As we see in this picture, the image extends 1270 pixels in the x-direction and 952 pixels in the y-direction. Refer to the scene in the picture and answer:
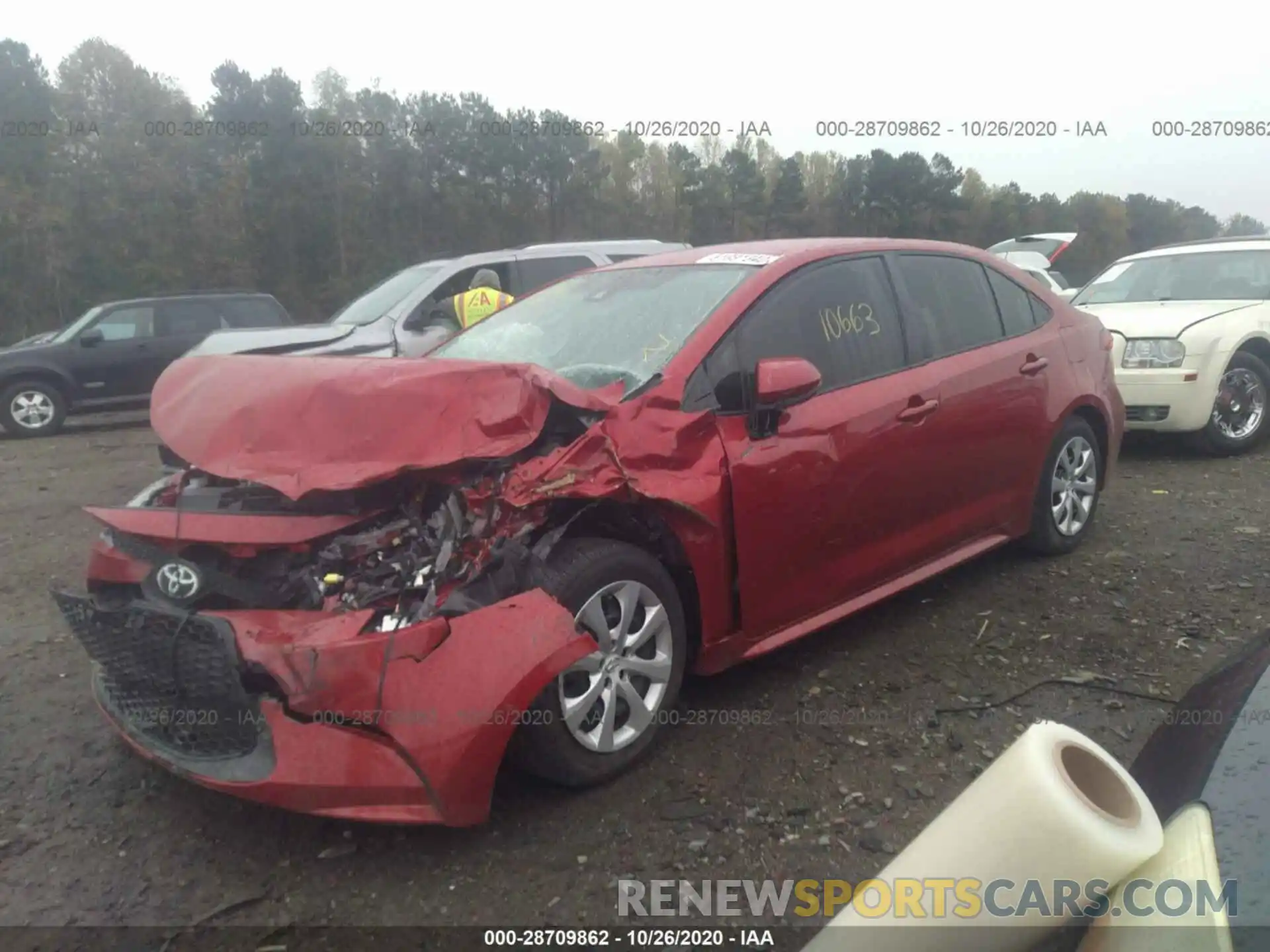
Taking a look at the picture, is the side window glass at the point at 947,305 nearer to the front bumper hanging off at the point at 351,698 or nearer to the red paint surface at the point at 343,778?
the front bumper hanging off at the point at 351,698

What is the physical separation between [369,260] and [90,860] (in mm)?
29702

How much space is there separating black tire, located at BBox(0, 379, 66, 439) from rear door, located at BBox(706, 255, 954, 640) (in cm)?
1138

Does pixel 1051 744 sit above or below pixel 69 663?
above

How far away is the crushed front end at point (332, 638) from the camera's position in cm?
248

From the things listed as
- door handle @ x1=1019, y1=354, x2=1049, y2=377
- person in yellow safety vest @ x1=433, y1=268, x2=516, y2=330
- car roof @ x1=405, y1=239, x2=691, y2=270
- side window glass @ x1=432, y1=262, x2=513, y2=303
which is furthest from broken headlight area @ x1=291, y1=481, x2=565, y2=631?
car roof @ x1=405, y1=239, x2=691, y2=270

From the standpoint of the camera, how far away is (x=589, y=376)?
3.47m

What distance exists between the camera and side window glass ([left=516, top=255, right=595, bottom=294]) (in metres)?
9.47

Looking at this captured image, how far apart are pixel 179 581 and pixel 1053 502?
151 inches

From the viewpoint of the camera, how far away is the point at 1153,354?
23.7 feet

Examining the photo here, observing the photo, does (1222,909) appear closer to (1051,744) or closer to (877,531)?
(1051,744)

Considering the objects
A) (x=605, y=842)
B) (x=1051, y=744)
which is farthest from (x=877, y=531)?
(x=1051, y=744)

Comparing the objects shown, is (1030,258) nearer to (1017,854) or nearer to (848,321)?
(848,321)

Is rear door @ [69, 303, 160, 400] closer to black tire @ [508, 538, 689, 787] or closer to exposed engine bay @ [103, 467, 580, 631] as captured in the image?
exposed engine bay @ [103, 467, 580, 631]

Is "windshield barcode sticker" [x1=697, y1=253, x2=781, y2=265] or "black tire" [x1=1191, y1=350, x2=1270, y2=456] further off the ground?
"windshield barcode sticker" [x1=697, y1=253, x2=781, y2=265]
